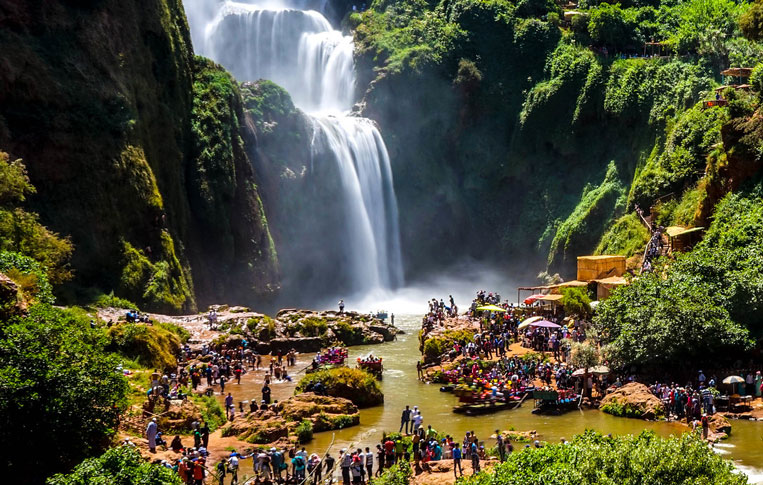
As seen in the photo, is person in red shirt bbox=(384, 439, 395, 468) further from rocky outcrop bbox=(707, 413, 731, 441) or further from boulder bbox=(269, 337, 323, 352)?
boulder bbox=(269, 337, 323, 352)

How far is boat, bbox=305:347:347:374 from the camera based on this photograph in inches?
1559

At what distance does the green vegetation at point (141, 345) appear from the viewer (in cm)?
3491

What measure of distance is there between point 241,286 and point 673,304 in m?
36.9

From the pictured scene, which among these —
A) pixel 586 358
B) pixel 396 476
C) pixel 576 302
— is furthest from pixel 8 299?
pixel 576 302

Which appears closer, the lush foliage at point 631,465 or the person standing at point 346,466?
the lush foliage at point 631,465

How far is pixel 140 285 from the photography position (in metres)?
47.9

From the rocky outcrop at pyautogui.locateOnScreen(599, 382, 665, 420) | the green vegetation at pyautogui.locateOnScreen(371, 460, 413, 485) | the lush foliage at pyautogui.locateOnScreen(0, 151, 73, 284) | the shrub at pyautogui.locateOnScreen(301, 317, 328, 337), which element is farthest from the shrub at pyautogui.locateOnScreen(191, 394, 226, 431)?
the shrub at pyautogui.locateOnScreen(301, 317, 328, 337)

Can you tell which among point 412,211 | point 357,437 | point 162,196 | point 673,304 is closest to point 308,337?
point 162,196

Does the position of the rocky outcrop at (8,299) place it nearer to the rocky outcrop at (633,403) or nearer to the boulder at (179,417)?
the boulder at (179,417)

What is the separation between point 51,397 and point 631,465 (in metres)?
15.8

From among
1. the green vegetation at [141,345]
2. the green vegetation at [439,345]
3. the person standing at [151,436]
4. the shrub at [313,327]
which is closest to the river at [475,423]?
the green vegetation at [439,345]

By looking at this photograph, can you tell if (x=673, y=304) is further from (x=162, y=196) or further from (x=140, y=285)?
(x=162, y=196)

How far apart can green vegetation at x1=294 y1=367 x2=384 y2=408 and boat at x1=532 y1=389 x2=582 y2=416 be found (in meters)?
6.96

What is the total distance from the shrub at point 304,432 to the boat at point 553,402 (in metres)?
8.95
